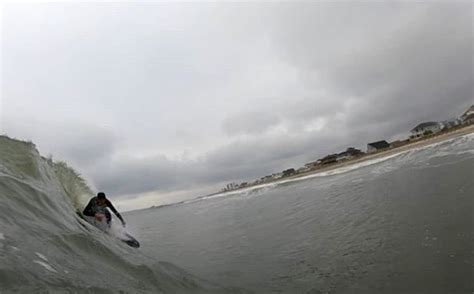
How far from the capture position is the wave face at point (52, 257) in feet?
15.2

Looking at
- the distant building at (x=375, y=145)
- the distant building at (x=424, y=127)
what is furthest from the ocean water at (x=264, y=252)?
the distant building at (x=424, y=127)

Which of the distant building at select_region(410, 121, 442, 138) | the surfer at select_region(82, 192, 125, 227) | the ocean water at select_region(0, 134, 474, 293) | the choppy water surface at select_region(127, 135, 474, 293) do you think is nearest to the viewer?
the ocean water at select_region(0, 134, 474, 293)

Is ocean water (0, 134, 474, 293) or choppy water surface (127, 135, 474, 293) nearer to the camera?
ocean water (0, 134, 474, 293)

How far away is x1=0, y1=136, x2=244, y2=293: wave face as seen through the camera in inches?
182

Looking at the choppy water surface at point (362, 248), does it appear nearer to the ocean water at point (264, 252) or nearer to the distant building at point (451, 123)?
the ocean water at point (264, 252)

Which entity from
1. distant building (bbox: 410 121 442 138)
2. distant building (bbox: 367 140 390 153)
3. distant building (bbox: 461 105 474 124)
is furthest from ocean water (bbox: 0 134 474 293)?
distant building (bbox: 410 121 442 138)

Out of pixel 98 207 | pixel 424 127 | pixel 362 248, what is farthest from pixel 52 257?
pixel 424 127

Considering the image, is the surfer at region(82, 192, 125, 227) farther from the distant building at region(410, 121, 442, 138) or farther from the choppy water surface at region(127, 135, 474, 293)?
the distant building at region(410, 121, 442, 138)

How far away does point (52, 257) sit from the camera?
18.2 ft

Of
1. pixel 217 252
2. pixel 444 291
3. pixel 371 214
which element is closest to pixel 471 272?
pixel 444 291

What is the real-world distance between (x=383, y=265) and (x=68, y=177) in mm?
14947

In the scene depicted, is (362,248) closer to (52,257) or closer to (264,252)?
(264,252)

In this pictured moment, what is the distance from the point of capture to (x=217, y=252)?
13.2 metres

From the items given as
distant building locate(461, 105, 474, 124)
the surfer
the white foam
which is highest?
A: distant building locate(461, 105, 474, 124)
